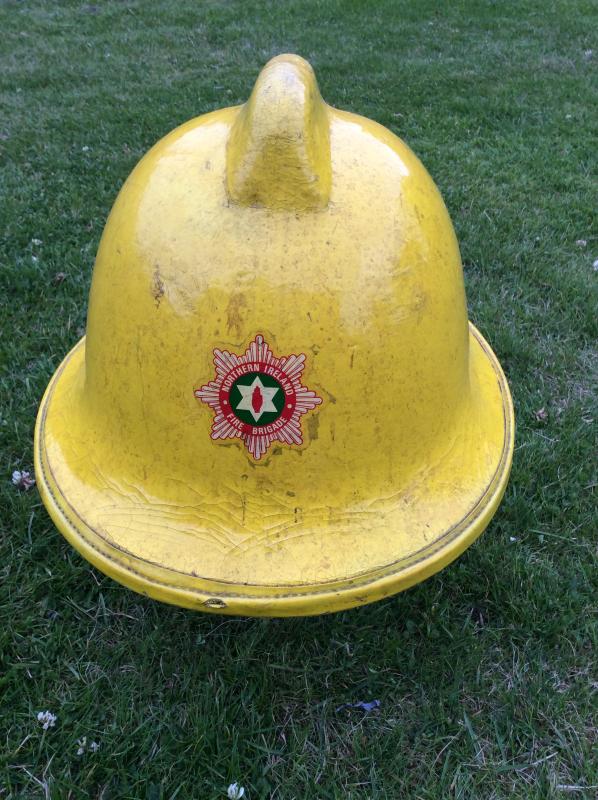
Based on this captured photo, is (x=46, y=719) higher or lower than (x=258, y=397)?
lower

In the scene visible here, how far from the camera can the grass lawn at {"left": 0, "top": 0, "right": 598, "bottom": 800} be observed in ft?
6.49

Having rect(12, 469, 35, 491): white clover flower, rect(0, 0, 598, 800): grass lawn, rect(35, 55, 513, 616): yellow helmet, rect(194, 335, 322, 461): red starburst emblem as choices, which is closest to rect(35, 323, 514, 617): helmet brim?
rect(35, 55, 513, 616): yellow helmet

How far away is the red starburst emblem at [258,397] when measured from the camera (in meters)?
1.58

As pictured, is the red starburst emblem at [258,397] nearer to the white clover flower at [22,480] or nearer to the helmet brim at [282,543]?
the helmet brim at [282,543]

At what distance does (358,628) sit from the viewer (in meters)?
2.32

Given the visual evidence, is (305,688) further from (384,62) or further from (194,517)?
(384,62)

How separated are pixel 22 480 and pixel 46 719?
1028 millimetres

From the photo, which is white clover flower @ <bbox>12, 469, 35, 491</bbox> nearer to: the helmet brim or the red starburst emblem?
the helmet brim

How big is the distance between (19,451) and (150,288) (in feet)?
5.31

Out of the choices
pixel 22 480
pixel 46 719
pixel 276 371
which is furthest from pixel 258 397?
pixel 22 480

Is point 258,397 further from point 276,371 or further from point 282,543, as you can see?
point 282,543

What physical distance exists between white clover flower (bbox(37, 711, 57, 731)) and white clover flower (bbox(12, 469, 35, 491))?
972 mm

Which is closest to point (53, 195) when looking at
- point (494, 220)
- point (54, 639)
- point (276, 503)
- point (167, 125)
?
point (167, 125)

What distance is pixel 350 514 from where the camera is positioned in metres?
1.75
